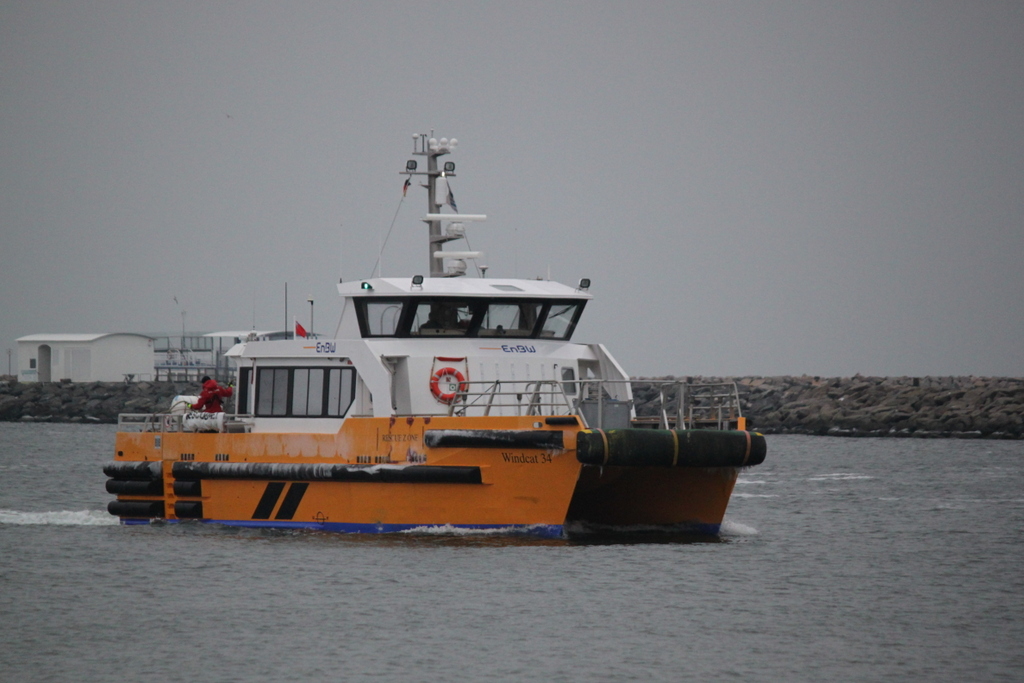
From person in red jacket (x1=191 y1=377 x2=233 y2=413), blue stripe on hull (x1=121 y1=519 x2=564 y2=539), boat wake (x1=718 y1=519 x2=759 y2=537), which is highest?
person in red jacket (x1=191 y1=377 x2=233 y2=413)

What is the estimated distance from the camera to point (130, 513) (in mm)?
20453

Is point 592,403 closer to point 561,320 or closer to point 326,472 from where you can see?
point 561,320

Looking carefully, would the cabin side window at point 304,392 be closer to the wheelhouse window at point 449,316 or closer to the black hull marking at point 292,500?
the wheelhouse window at point 449,316

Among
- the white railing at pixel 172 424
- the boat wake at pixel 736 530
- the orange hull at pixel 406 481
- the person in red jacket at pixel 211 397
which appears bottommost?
the boat wake at pixel 736 530

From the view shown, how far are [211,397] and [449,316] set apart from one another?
4233 millimetres

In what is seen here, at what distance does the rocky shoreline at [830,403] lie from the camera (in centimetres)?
4669

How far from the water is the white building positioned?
46.6 meters

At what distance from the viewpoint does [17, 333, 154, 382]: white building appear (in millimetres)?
67562

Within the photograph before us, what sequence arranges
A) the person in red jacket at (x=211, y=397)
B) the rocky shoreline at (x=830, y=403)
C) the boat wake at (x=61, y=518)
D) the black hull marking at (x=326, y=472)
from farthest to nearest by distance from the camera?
1. the rocky shoreline at (x=830, y=403)
2. the boat wake at (x=61, y=518)
3. the person in red jacket at (x=211, y=397)
4. the black hull marking at (x=326, y=472)

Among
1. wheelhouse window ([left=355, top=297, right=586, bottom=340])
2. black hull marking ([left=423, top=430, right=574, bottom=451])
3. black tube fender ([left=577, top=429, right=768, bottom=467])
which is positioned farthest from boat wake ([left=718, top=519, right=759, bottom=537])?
black hull marking ([left=423, top=430, right=574, bottom=451])

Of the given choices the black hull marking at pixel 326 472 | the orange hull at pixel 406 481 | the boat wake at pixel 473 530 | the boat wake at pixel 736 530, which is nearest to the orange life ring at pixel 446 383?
the orange hull at pixel 406 481

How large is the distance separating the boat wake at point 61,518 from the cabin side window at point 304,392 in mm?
3884

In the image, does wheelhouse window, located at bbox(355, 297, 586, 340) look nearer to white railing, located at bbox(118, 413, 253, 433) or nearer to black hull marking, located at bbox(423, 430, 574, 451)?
black hull marking, located at bbox(423, 430, 574, 451)

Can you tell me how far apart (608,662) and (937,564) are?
6.78m
